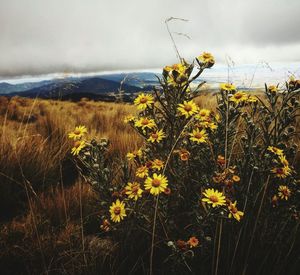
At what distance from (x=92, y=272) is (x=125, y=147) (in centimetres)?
175

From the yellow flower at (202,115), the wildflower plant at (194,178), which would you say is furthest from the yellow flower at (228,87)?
the yellow flower at (202,115)

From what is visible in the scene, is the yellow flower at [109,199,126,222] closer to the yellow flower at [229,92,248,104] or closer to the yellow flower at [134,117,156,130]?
the yellow flower at [134,117,156,130]

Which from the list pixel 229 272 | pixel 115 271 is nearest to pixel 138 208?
pixel 115 271

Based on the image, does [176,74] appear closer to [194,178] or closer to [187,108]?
[187,108]

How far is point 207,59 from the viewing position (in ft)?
5.12

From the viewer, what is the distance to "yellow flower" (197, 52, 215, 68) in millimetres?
1553

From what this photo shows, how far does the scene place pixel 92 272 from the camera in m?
1.38

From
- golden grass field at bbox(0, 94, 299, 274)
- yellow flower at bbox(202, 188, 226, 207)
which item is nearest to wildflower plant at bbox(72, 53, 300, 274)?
yellow flower at bbox(202, 188, 226, 207)

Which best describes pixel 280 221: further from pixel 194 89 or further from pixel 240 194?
pixel 194 89

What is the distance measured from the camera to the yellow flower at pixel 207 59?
5.09 ft

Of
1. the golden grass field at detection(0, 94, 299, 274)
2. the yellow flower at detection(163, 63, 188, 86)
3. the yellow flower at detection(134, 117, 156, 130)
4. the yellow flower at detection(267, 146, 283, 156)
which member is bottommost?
the golden grass field at detection(0, 94, 299, 274)

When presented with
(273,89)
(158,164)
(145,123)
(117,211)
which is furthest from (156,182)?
(273,89)

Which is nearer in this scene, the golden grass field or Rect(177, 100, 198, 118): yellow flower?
Rect(177, 100, 198, 118): yellow flower


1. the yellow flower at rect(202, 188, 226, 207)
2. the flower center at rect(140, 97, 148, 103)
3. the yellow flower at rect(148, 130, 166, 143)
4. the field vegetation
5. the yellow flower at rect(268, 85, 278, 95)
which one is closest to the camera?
the yellow flower at rect(202, 188, 226, 207)
